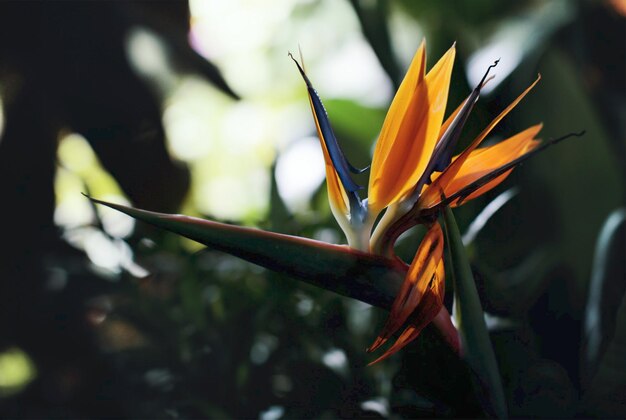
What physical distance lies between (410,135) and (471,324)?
0.12m

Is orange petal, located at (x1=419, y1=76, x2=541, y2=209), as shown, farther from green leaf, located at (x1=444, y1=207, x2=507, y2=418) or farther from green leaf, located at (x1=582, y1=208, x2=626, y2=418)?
green leaf, located at (x1=582, y1=208, x2=626, y2=418)

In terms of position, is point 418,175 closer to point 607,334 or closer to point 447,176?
point 447,176

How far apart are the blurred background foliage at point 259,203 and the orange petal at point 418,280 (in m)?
0.10

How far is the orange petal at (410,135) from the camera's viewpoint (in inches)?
13.2

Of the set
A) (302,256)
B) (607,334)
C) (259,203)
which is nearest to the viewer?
(302,256)

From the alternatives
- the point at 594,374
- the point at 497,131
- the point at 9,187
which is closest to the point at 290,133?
the point at 497,131

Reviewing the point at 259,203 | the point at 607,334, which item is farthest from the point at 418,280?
the point at 259,203

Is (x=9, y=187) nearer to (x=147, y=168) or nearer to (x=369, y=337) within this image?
(x=147, y=168)

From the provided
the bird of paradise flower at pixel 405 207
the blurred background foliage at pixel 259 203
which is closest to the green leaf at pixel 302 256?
the bird of paradise flower at pixel 405 207

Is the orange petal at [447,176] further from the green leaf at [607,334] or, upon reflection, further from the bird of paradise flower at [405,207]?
the green leaf at [607,334]

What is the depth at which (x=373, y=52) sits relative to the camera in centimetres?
75

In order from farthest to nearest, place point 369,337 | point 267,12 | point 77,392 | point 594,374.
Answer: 1. point 267,12
2. point 77,392
3. point 369,337
4. point 594,374

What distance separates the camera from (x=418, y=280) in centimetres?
33

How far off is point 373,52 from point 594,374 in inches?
18.4
